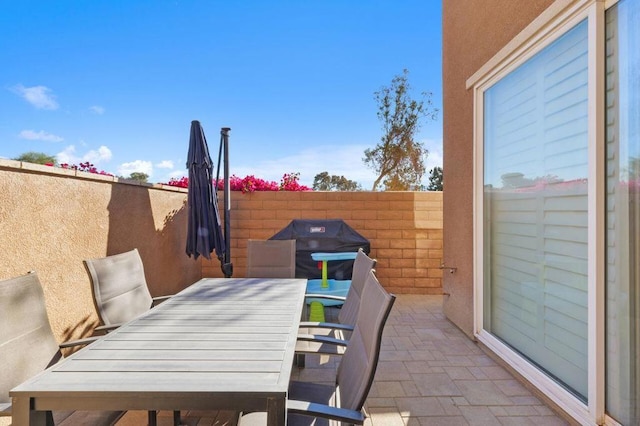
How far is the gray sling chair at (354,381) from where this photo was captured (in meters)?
1.22

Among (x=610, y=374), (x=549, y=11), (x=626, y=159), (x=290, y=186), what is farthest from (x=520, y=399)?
(x=290, y=186)

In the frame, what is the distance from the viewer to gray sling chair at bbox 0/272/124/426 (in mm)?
1508

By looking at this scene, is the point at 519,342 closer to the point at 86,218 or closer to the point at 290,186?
the point at 86,218

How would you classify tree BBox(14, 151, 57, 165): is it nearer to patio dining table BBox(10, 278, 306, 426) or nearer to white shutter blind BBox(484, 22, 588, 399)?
patio dining table BBox(10, 278, 306, 426)

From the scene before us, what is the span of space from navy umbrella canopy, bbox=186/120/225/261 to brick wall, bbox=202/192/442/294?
1.49 m

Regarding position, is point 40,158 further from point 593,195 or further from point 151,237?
point 593,195

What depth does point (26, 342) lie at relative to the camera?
1630mm

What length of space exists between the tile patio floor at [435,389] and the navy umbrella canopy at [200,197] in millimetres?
1995

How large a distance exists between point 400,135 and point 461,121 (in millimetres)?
6295

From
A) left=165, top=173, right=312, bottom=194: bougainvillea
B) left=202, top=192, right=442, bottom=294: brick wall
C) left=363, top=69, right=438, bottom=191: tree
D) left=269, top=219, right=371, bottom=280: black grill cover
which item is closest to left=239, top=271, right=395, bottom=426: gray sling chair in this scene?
left=269, top=219, right=371, bottom=280: black grill cover

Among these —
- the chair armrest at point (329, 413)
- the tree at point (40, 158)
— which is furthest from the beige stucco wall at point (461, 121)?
the tree at point (40, 158)

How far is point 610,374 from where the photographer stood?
195 centimetres

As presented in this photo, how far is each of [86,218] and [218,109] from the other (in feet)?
29.8

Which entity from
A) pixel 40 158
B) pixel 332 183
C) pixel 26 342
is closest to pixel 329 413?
pixel 26 342
